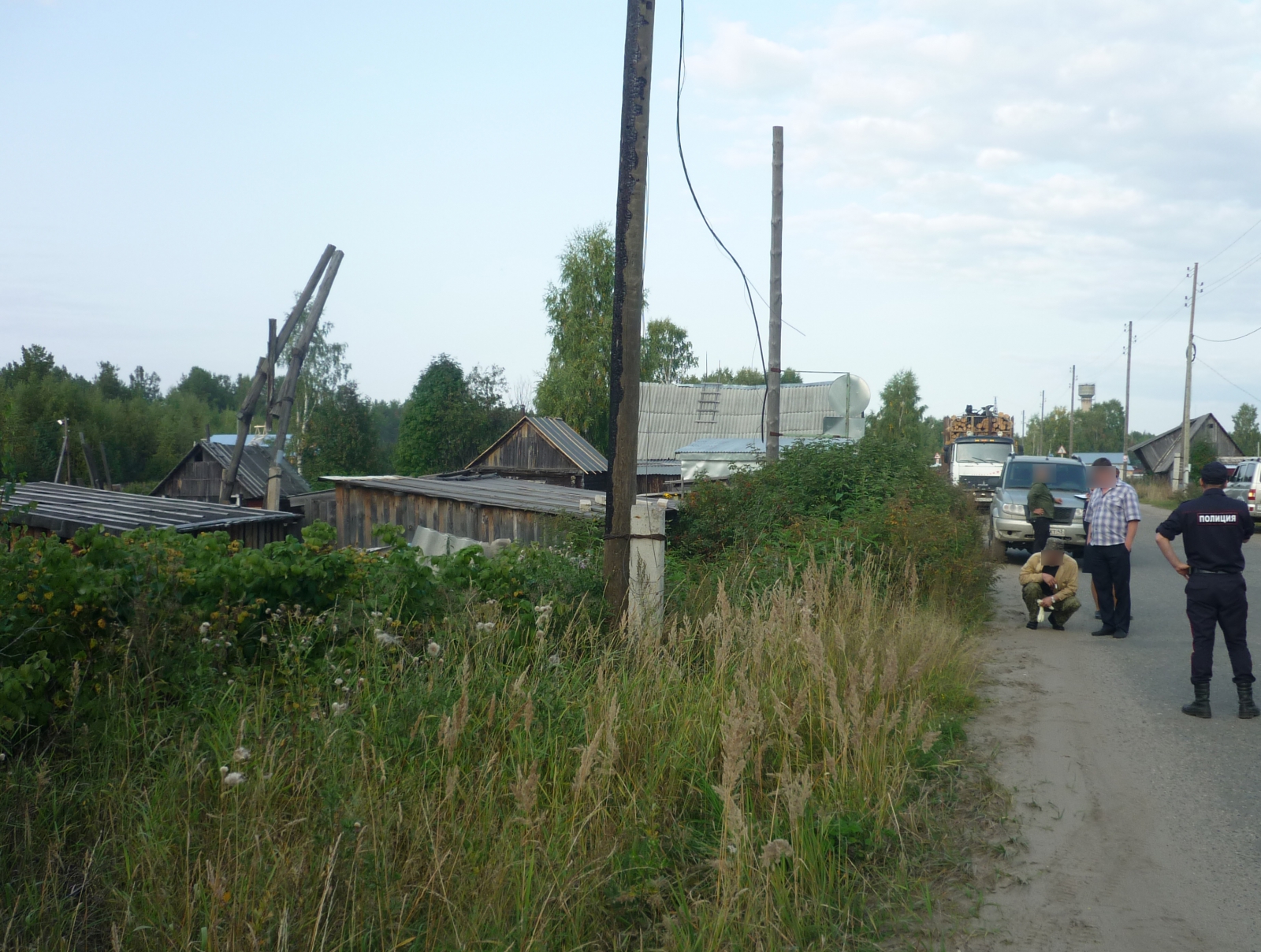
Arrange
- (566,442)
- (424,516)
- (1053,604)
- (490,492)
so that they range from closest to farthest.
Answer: (1053,604) → (490,492) → (424,516) → (566,442)

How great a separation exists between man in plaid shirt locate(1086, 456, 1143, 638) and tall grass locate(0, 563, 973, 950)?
618 cm

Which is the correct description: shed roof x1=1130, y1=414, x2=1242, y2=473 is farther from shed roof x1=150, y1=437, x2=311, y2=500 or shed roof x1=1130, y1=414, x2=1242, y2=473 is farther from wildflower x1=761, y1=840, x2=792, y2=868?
wildflower x1=761, y1=840, x2=792, y2=868

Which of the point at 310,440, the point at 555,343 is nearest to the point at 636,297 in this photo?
the point at 555,343

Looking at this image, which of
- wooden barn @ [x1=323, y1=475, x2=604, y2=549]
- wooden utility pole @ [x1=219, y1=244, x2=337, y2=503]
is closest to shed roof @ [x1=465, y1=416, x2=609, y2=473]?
wooden barn @ [x1=323, y1=475, x2=604, y2=549]

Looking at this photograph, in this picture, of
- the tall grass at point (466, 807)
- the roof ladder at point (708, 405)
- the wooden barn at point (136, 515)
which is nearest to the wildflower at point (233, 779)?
the tall grass at point (466, 807)

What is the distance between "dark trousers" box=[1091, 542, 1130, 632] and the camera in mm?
10633

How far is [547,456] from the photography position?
46.3 meters

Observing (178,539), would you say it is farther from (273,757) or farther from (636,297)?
(636,297)

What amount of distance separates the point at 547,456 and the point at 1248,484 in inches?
1142

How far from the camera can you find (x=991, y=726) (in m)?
6.65

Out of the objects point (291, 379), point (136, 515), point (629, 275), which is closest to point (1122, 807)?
point (629, 275)

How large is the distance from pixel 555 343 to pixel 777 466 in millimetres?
43407

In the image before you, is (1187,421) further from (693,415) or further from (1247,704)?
(1247,704)

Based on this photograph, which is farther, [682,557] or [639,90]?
[682,557]
